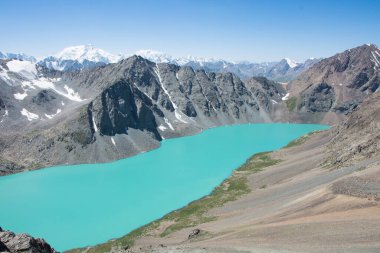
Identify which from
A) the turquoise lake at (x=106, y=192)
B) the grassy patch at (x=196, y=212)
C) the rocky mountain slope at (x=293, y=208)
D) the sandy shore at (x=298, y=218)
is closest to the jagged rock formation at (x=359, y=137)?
the rocky mountain slope at (x=293, y=208)

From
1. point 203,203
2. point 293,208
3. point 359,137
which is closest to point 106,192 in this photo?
point 203,203

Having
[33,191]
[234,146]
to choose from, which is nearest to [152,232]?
[33,191]

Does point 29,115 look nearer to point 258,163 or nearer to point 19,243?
point 258,163

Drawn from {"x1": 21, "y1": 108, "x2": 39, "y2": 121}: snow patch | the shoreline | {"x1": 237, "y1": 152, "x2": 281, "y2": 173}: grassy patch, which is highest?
{"x1": 21, "y1": 108, "x2": 39, "y2": 121}: snow patch

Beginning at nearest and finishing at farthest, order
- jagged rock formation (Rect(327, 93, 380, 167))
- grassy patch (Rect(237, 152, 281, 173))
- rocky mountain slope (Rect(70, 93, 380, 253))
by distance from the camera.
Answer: rocky mountain slope (Rect(70, 93, 380, 253)) → jagged rock formation (Rect(327, 93, 380, 167)) → grassy patch (Rect(237, 152, 281, 173))

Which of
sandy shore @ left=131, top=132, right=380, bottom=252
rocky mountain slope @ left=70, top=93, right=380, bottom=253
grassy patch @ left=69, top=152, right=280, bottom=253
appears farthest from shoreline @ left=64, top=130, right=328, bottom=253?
sandy shore @ left=131, top=132, right=380, bottom=252

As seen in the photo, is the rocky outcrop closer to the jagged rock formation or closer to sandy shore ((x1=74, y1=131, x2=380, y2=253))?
sandy shore ((x1=74, y1=131, x2=380, y2=253))

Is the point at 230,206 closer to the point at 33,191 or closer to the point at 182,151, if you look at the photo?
the point at 33,191

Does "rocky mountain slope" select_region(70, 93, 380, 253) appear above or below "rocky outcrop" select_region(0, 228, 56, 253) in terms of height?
below
